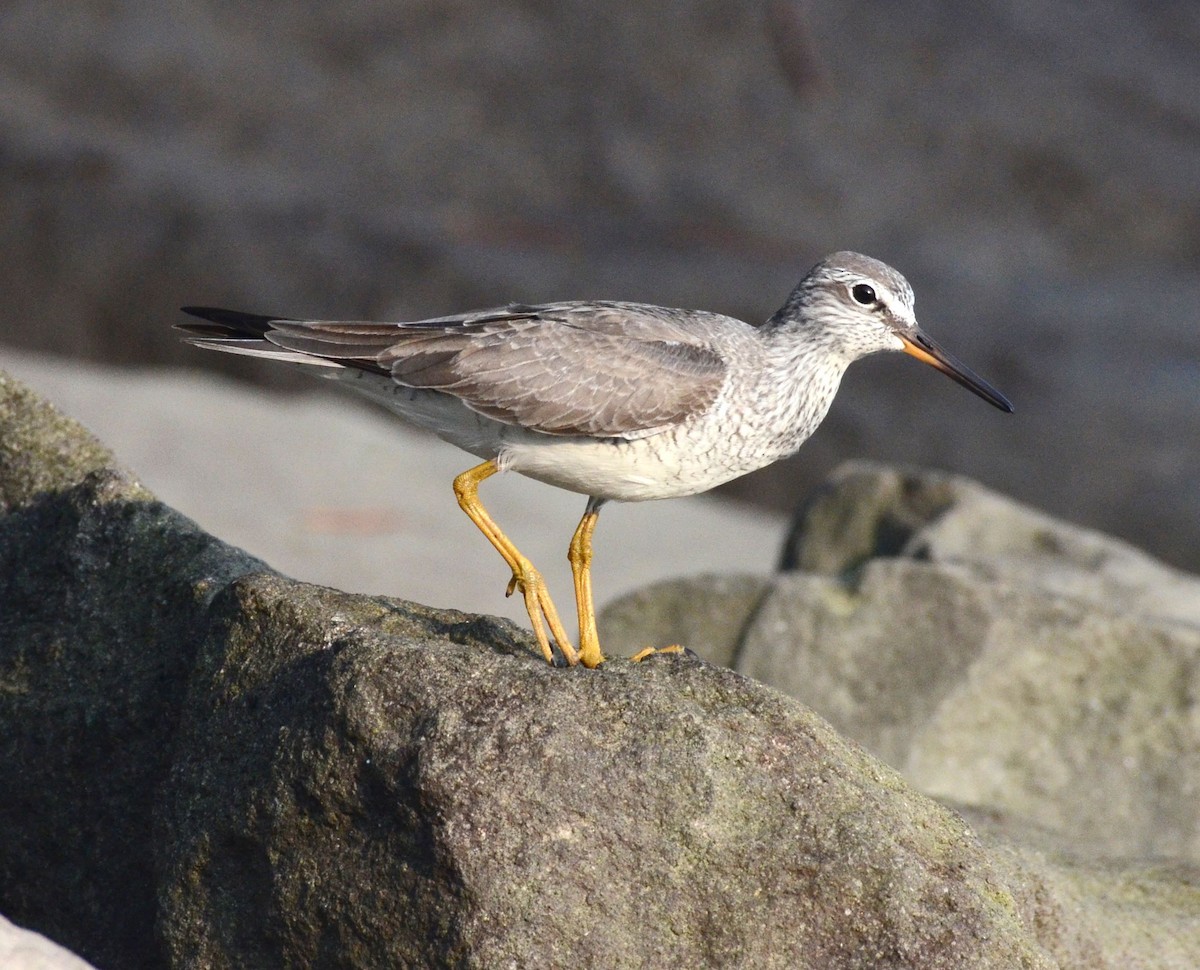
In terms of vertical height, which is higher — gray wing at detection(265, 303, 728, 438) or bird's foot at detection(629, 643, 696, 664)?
gray wing at detection(265, 303, 728, 438)

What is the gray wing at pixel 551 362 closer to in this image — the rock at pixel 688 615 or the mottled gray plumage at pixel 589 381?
the mottled gray plumage at pixel 589 381

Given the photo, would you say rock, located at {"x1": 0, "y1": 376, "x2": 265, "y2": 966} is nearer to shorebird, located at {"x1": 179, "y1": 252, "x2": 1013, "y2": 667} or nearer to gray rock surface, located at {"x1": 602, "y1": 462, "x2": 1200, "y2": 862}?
shorebird, located at {"x1": 179, "y1": 252, "x2": 1013, "y2": 667}

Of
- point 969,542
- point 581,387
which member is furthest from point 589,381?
point 969,542

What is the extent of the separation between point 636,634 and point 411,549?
479 cm

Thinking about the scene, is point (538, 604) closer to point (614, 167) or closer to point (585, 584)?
point (585, 584)

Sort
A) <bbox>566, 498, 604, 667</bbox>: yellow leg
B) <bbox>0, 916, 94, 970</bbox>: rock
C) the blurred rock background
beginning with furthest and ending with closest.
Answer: the blurred rock background < <bbox>566, 498, 604, 667</bbox>: yellow leg < <bbox>0, 916, 94, 970</bbox>: rock

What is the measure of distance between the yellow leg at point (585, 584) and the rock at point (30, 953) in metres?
2.37

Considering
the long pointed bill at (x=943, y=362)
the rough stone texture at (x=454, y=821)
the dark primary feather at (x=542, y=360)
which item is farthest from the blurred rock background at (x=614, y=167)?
the rough stone texture at (x=454, y=821)

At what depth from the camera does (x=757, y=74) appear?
1794 centimetres

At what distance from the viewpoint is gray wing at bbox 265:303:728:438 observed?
6.05m

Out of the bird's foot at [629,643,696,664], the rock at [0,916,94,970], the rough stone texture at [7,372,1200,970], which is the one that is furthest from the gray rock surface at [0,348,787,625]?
the rock at [0,916,94,970]

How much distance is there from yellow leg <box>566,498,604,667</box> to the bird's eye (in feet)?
4.75

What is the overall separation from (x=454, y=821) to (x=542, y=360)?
2504 millimetres

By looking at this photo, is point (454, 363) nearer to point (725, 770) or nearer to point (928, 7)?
point (725, 770)
